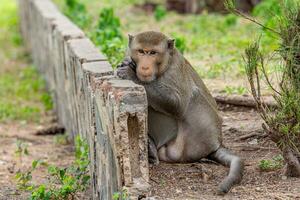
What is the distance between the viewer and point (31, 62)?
1484 centimetres

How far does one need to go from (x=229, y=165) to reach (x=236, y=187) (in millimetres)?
522

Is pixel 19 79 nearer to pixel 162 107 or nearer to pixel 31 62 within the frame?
pixel 31 62

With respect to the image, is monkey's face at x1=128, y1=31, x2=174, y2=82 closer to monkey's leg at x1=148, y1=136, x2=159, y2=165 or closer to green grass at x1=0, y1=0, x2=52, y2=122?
monkey's leg at x1=148, y1=136, x2=159, y2=165

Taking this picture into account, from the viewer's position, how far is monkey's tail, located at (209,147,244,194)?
536 cm

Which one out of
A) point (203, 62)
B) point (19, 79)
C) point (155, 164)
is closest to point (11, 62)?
point (19, 79)

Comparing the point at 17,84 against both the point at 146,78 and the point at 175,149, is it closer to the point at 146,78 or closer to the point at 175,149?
the point at 175,149

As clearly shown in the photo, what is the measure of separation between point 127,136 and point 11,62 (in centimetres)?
990

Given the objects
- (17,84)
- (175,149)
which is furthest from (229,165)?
(17,84)

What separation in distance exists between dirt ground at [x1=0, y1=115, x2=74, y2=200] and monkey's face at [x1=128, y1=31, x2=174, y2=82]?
1965 mm

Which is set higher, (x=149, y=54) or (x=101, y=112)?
(x=149, y=54)

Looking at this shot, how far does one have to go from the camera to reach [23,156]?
863cm

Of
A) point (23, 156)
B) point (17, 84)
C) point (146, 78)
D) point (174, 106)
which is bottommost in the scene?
point (17, 84)

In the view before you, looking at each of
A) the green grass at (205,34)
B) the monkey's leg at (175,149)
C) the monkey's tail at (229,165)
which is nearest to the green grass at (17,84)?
the green grass at (205,34)

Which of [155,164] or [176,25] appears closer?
[155,164]
